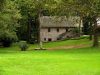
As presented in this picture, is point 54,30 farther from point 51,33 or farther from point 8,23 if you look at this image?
point 8,23

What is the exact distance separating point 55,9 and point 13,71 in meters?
29.6

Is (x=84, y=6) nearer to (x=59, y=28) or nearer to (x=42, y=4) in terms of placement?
(x=42, y=4)

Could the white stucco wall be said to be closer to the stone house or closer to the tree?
the stone house

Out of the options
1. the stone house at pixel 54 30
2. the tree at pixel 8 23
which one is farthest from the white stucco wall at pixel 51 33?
the tree at pixel 8 23

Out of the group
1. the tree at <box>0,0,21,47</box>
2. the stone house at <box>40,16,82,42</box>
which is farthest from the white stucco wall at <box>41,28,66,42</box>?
the tree at <box>0,0,21,47</box>

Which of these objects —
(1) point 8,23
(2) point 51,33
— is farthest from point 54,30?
(1) point 8,23

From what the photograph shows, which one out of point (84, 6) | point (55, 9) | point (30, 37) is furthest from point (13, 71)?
point (30, 37)

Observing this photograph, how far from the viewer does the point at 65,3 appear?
46000mm

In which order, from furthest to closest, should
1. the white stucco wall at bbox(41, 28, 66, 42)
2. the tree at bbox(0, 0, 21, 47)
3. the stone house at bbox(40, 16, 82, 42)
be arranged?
1. the white stucco wall at bbox(41, 28, 66, 42)
2. the stone house at bbox(40, 16, 82, 42)
3. the tree at bbox(0, 0, 21, 47)

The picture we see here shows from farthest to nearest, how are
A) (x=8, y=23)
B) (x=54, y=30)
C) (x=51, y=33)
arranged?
(x=51, y=33) → (x=54, y=30) → (x=8, y=23)

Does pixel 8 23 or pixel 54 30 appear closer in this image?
pixel 8 23

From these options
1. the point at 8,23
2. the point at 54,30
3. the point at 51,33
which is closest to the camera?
the point at 8,23

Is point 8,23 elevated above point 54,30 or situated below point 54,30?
above

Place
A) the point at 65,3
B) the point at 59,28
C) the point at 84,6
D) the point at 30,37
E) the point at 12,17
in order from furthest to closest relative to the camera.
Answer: the point at 59,28
the point at 30,37
the point at 12,17
the point at 65,3
the point at 84,6
